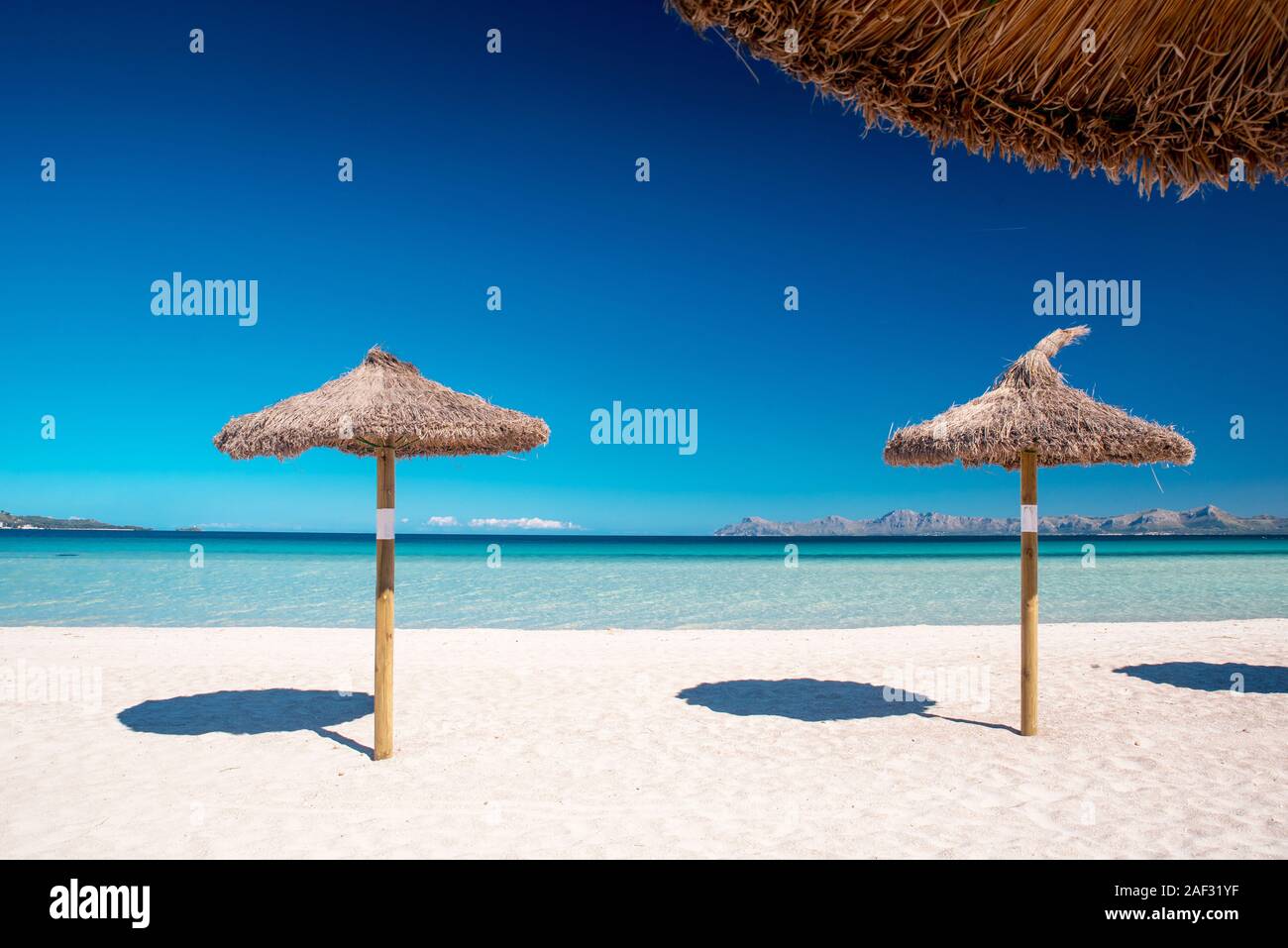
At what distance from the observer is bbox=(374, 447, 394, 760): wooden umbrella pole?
4684 millimetres

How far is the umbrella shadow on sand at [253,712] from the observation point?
18.0 feet

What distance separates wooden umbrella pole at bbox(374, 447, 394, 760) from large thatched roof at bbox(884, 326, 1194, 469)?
3.69 m

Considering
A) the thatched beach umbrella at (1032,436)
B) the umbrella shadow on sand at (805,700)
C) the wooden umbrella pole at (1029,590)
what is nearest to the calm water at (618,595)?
the umbrella shadow on sand at (805,700)

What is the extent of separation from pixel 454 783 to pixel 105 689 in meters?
4.56

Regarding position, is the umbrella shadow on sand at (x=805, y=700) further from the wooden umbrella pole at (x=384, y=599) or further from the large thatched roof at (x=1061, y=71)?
the large thatched roof at (x=1061, y=71)

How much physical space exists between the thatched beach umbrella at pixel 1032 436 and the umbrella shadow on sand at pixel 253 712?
4519 mm

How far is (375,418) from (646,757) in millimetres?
2772

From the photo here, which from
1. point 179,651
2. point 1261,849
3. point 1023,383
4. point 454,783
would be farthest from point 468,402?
point 179,651

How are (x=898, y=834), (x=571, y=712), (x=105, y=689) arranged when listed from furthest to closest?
1. (x=105, y=689)
2. (x=571, y=712)
3. (x=898, y=834)

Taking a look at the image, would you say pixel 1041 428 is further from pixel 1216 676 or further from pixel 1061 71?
pixel 1216 676

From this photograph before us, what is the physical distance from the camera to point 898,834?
3.58m

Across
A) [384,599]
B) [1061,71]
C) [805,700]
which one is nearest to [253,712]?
[384,599]

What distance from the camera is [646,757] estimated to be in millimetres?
4832
